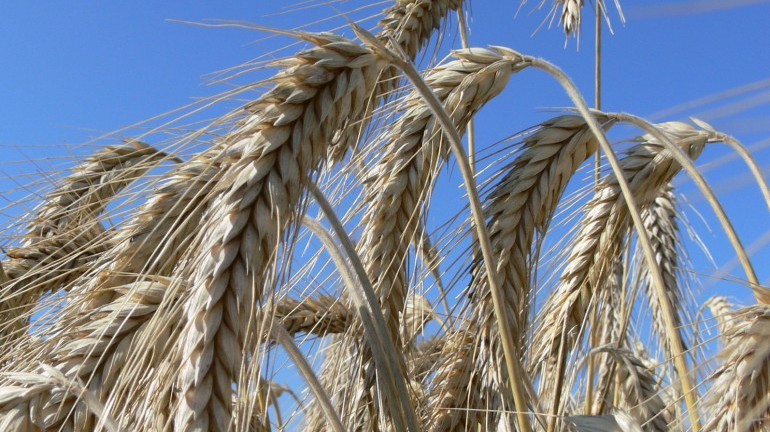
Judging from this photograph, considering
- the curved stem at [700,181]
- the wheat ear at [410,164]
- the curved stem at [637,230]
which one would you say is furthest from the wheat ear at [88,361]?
the curved stem at [700,181]

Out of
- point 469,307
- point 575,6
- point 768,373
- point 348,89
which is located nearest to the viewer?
point 768,373

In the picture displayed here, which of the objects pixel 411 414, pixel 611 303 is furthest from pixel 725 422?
pixel 611 303

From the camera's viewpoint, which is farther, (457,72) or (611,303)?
(611,303)

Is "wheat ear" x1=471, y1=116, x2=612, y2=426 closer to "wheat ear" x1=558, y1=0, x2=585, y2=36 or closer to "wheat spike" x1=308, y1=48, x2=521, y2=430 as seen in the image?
"wheat spike" x1=308, y1=48, x2=521, y2=430

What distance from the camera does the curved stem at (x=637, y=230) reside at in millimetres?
1634

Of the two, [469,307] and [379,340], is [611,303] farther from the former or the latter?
[379,340]

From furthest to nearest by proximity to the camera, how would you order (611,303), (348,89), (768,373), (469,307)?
(611,303) → (469,307) → (348,89) → (768,373)

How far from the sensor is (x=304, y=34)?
137cm

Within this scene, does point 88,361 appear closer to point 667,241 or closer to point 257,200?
point 257,200

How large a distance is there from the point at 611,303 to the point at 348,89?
→ 2509 millimetres

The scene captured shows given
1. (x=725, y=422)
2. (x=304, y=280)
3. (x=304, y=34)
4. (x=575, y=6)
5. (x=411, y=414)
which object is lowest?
(x=725, y=422)

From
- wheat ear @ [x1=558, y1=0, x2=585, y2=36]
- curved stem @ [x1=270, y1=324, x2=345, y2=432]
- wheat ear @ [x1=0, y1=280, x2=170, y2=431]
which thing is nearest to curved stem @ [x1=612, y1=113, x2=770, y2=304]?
curved stem @ [x1=270, y1=324, x2=345, y2=432]

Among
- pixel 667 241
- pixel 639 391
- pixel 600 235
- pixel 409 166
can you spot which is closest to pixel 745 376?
pixel 409 166

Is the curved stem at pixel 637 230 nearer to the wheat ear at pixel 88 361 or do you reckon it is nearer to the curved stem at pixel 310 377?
the curved stem at pixel 310 377
